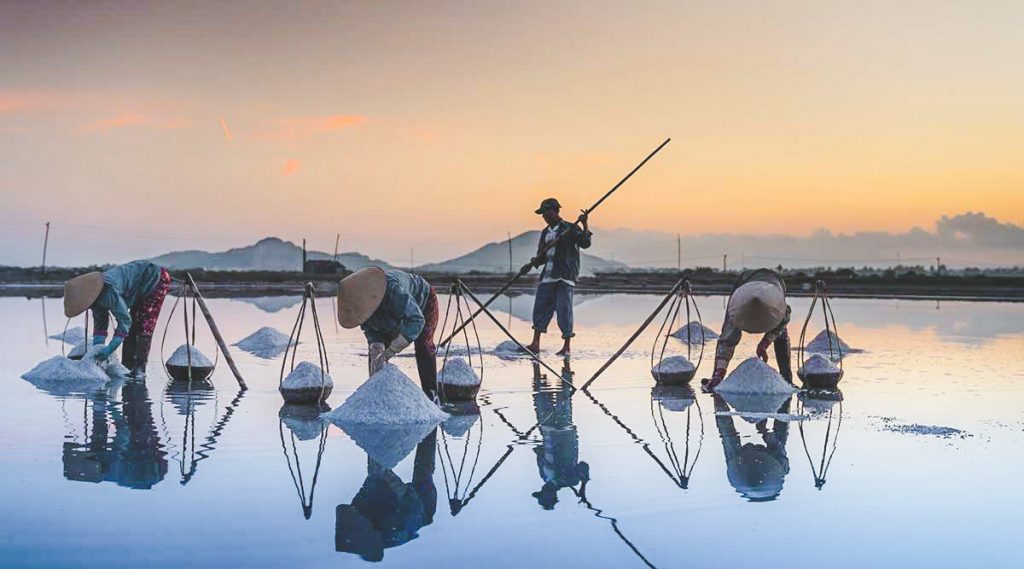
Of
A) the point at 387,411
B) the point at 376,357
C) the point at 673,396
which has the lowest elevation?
the point at 673,396

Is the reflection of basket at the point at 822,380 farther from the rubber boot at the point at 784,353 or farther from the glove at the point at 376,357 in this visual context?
the glove at the point at 376,357

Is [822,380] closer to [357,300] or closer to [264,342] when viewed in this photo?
[357,300]

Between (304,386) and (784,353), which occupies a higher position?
(784,353)

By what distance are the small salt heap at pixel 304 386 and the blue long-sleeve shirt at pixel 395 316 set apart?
60 cm

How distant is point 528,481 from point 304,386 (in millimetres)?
2393

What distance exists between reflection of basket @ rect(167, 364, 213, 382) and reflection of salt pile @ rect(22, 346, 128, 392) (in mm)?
446

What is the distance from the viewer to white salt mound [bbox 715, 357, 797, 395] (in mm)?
6695

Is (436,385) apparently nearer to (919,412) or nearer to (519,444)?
(519,444)

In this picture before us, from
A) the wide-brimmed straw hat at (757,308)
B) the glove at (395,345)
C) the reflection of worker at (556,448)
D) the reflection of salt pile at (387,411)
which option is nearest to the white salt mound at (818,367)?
the wide-brimmed straw hat at (757,308)

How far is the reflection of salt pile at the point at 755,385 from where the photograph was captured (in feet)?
21.7

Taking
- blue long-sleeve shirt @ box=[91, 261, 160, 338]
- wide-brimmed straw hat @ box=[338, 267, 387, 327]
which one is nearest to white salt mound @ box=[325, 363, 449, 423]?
wide-brimmed straw hat @ box=[338, 267, 387, 327]

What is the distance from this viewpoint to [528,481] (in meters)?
4.10

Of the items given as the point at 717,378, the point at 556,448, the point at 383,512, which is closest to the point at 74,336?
the point at 717,378

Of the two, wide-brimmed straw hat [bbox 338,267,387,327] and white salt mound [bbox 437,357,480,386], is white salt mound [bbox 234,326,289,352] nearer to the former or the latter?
white salt mound [bbox 437,357,480,386]
